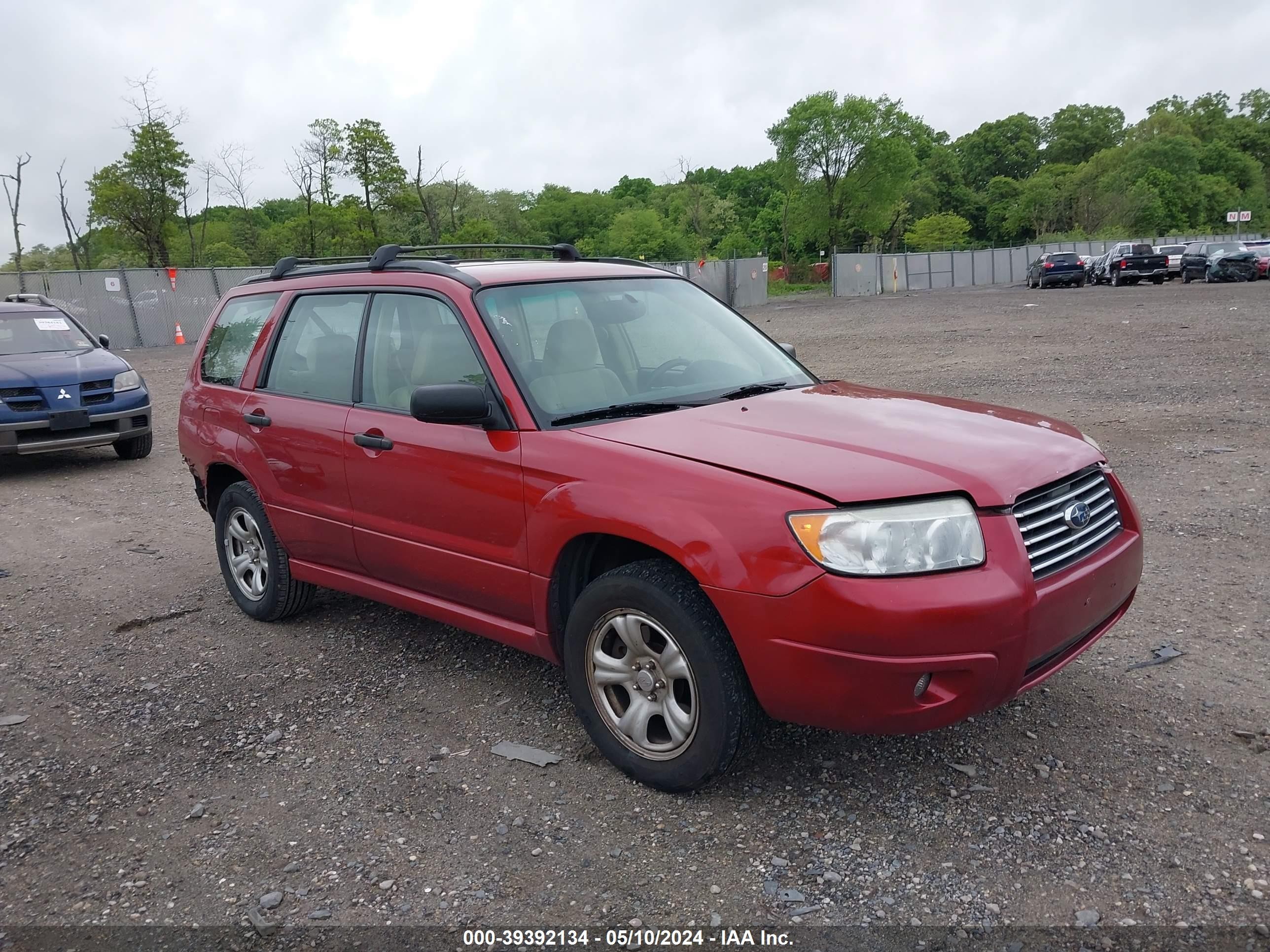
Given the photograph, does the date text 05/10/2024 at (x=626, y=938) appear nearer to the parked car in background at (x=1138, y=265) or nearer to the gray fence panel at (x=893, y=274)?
the parked car in background at (x=1138, y=265)

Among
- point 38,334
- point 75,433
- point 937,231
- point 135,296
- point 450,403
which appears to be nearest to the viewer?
point 450,403

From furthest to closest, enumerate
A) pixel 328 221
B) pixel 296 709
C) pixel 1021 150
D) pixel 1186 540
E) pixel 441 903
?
pixel 1021 150 → pixel 328 221 → pixel 1186 540 → pixel 296 709 → pixel 441 903

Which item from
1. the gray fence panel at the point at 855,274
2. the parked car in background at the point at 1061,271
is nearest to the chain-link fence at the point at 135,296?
the parked car in background at the point at 1061,271

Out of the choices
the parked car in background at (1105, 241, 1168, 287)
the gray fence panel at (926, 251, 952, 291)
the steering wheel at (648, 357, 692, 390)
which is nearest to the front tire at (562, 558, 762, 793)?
the steering wheel at (648, 357, 692, 390)

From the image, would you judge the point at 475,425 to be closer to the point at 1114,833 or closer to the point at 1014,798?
the point at 1014,798

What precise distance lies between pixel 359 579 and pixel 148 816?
1413 millimetres

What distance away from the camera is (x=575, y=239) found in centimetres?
10056

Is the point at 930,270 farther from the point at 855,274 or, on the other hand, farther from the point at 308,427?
the point at 308,427

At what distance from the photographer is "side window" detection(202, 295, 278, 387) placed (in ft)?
17.2

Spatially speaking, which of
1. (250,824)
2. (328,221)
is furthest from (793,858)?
(328,221)

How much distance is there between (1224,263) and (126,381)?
37324 millimetres

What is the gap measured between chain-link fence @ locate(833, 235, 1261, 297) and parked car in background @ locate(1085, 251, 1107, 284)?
15.6ft

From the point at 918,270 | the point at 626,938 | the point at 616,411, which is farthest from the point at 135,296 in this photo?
the point at 918,270

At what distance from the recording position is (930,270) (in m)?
57.9
